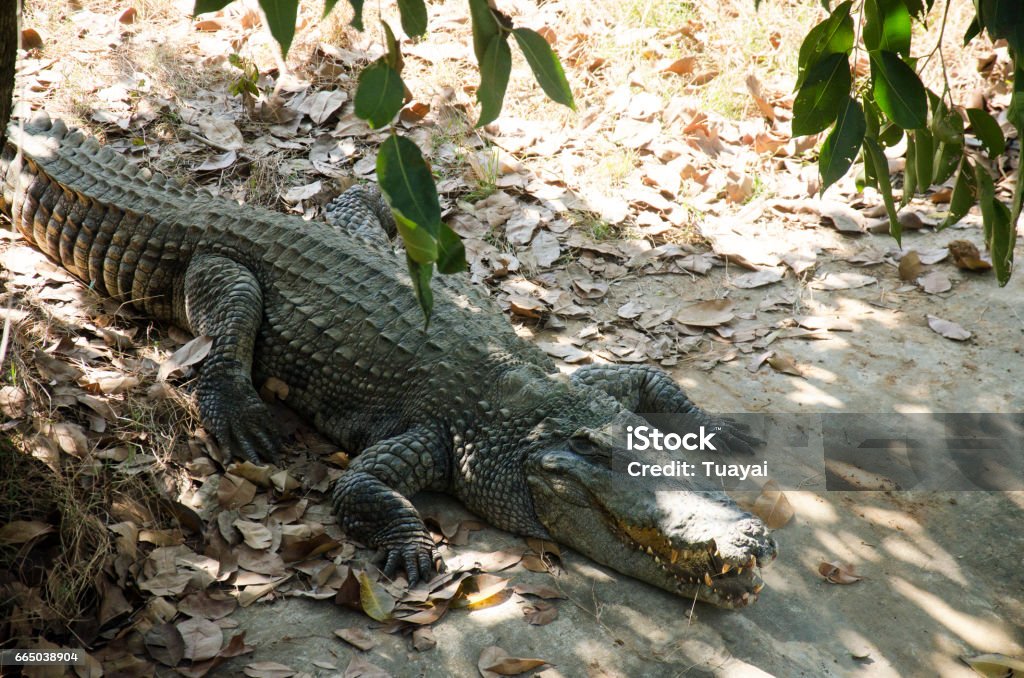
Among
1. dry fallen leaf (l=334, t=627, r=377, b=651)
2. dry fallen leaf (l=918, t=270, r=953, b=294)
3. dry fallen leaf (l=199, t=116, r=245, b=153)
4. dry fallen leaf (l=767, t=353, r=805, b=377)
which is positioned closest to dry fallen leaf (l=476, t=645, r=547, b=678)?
dry fallen leaf (l=334, t=627, r=377, b=651)

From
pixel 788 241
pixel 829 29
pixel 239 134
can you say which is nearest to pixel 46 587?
pixel 829 29

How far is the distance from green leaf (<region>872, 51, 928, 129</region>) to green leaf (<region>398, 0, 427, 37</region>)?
1.11 meters

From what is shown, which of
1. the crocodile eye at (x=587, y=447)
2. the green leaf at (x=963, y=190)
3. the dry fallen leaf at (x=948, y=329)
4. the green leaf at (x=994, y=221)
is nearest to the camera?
the green leaf at (x=994, y=221)

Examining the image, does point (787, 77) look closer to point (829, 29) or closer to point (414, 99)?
point (414, 99)

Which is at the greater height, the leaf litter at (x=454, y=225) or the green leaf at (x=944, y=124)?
the green leaf at (x=944, y=124)

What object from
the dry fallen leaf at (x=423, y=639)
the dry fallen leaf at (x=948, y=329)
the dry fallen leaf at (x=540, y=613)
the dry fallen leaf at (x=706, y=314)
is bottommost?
the dry fallen leaf at (x=423, y=639)

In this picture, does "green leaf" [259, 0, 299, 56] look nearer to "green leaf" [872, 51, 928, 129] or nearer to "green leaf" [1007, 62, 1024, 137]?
"green leaf" [872, 51, 928, 129]

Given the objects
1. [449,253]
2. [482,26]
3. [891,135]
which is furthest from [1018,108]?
[449,253]

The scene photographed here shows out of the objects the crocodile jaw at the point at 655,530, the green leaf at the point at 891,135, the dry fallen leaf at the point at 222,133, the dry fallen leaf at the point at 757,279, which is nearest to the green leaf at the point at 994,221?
the green leaf at the point at 891,135

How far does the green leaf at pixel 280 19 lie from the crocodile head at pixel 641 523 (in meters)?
2.36

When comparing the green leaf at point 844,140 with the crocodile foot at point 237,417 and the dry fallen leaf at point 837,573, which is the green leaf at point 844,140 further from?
the crocodile foot at point 237,417

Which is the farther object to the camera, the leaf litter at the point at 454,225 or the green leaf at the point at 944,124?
the leaf litter at the point at 454,225

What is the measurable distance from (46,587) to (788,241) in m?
4.67

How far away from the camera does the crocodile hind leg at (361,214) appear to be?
5309mm
